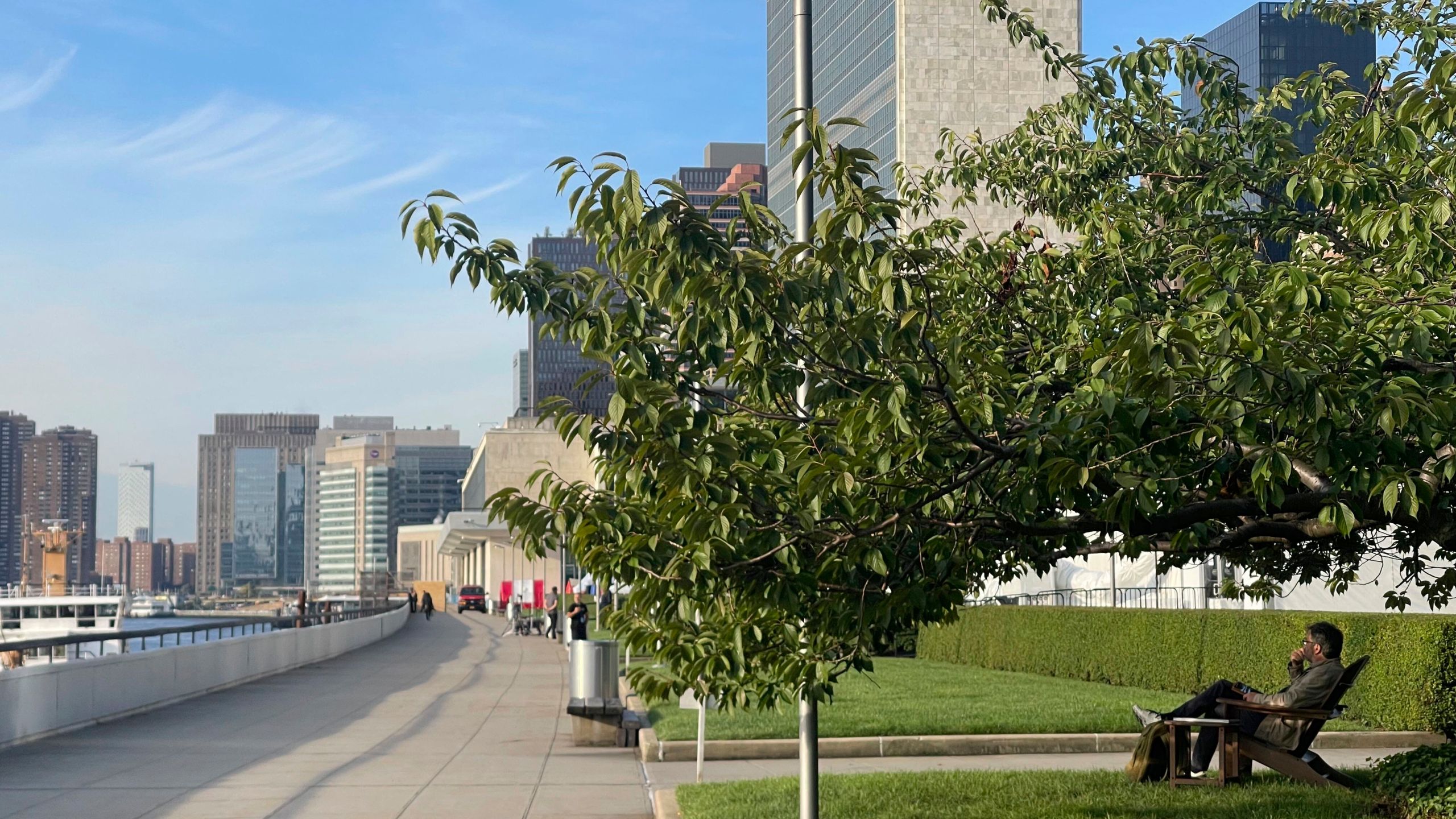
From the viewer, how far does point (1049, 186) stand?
13.0 metres

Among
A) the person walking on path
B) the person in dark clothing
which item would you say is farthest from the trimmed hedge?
the person walking on path

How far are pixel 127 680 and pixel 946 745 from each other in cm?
1151

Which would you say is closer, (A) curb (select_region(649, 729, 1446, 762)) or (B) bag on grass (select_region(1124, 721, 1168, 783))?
(B) bag on grass (select_region(1124, 721, 1168, 783))

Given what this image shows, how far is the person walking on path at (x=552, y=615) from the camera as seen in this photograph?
52.0 m

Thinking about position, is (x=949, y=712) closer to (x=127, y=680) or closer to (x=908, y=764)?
(x=908, y=764)

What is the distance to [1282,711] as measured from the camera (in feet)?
35.2

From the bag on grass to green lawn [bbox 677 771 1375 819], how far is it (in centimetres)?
15

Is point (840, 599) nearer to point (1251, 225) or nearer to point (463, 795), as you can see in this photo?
point (1251, 225)

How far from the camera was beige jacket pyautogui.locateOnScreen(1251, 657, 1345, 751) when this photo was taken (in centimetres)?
1079

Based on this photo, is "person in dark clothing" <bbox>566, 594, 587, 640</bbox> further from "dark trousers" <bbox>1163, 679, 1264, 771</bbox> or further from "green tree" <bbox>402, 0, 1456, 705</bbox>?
"green tree" <bbox>402, 0, 1456, 705</bbox>

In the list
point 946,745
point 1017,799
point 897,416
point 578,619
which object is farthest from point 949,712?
point 578,619

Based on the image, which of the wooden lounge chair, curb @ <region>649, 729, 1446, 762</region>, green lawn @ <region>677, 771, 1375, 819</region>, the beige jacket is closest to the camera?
green lawn @ <region>677, 771, 1375, 819</region>

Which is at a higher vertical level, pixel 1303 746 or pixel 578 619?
pixel 1303 746

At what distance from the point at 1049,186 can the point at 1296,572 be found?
3846 millimetres
